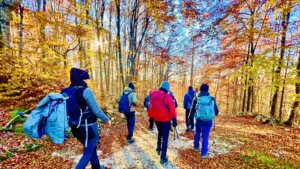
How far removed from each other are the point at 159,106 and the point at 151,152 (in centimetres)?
175

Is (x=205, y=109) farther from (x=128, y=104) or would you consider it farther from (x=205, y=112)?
(x=128, y=104)

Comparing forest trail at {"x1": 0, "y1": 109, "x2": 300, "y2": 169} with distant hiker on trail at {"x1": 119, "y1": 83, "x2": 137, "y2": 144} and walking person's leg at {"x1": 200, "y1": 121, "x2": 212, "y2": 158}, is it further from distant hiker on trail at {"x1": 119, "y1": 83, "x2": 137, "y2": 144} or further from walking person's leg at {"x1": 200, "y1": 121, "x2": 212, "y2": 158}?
distant hiker on trail at {"x1": 119, "y1": 83, "x2": 137, "y2": 144}

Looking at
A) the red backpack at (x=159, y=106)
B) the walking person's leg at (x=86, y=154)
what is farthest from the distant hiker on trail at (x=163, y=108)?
the walking person's leg at (x=86, y=154)

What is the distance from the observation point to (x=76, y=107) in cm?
282

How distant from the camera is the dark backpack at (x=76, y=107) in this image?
2807 mm

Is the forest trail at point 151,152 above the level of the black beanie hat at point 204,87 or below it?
below

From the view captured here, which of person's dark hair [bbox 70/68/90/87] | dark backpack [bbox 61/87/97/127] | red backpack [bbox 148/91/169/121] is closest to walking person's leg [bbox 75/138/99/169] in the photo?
dark backpack [bbox 61/87/97/127]

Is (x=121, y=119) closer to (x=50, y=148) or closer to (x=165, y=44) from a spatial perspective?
(x=50, y=148)

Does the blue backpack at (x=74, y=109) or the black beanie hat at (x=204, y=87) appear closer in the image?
the blue backpack at (x=74, y=109)

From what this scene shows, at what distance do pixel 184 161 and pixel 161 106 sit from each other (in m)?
1.71

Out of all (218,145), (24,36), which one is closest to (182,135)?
(218,145)

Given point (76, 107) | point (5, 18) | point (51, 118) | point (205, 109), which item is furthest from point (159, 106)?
point (5, 18)

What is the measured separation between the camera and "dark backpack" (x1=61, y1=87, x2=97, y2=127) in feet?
9.21

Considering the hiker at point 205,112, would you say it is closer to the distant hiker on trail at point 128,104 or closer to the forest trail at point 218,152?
the forest trail at point 218,152
